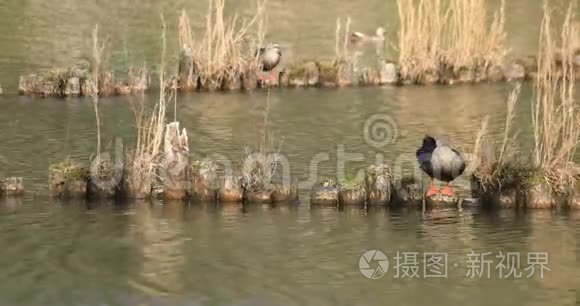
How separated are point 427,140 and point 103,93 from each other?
934 cm

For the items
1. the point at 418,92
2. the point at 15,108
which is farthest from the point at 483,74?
the point at 15,108

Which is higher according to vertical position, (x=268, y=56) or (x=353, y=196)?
(x=268, y=56)

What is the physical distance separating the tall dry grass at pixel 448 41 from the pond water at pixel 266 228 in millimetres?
1620

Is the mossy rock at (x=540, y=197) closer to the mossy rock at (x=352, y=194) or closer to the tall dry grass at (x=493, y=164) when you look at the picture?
the tall dry grass at (x=493, y=164)

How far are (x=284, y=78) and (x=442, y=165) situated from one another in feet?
32.9

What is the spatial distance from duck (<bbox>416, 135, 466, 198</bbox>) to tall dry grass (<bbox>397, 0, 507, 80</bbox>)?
946cm

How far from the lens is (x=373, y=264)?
10805 millimetres

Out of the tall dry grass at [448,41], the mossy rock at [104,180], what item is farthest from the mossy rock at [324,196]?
the tall dry grass at [448,41]

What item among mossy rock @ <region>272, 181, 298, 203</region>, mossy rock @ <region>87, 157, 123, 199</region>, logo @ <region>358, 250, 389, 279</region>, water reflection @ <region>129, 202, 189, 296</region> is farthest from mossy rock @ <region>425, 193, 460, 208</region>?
mossy rock @ <region>87, 157, 123, 199</region>

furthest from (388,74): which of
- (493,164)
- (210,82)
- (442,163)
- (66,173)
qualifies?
(66,173)

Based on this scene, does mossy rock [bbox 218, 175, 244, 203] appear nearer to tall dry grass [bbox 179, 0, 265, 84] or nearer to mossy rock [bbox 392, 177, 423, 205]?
mossy rock [bbox 392, 177, 423, 205]

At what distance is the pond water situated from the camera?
32.6 ft

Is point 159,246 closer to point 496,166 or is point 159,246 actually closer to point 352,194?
point 352,194

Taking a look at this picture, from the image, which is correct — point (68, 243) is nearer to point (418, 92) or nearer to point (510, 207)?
point (510, 207)
